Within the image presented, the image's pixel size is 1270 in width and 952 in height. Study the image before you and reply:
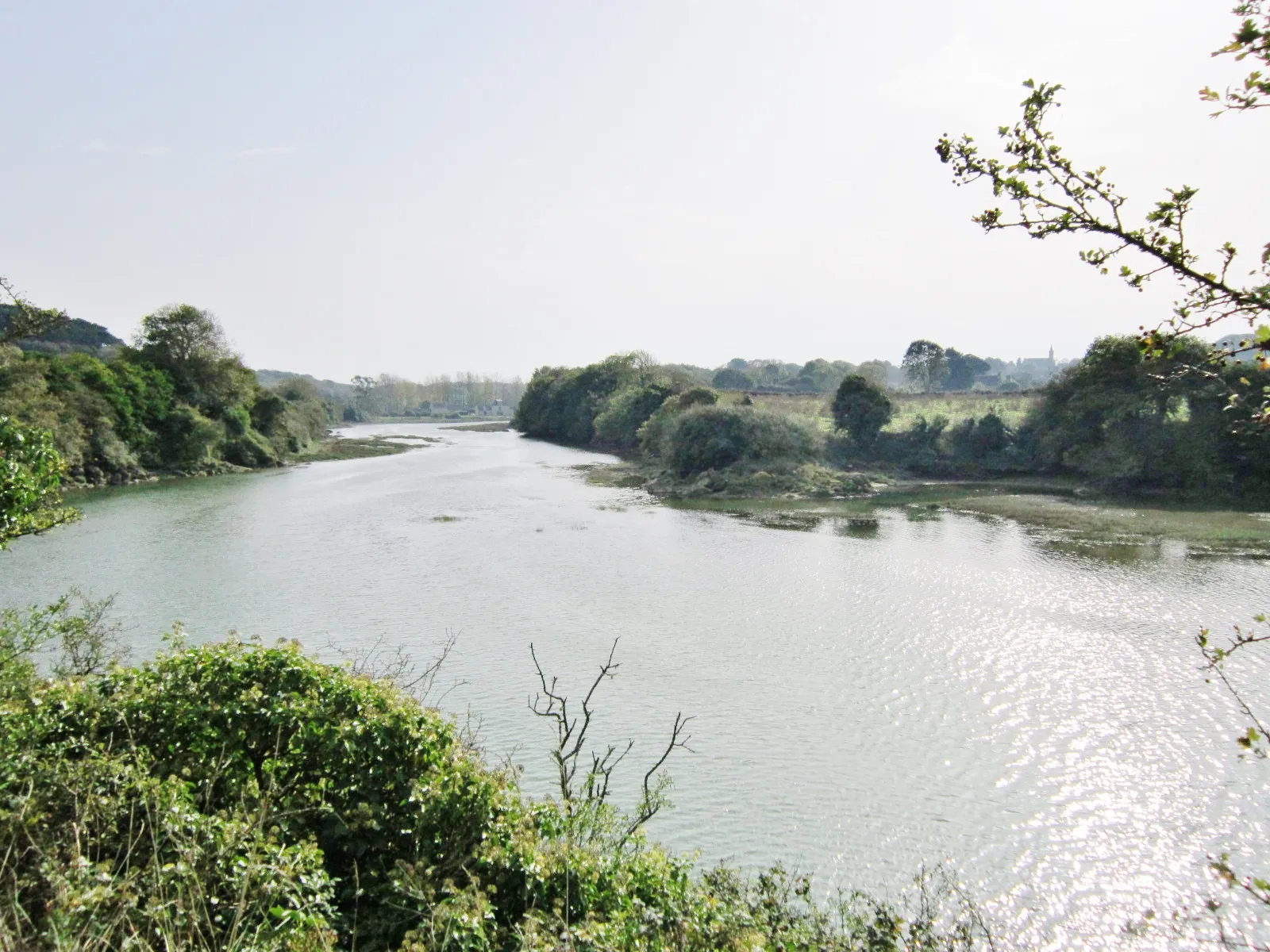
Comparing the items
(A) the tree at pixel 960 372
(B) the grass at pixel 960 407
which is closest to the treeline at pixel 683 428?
(B) the grass at pixel 960 407

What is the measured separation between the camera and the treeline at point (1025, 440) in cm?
3061

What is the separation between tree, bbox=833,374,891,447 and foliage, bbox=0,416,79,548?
37730 mm

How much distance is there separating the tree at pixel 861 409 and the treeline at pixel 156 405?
107ft

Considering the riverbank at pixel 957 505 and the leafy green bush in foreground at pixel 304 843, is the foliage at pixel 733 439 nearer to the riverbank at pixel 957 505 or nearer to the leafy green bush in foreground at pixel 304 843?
the riverbank at pixel 957 505

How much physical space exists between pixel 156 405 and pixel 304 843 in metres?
43.5

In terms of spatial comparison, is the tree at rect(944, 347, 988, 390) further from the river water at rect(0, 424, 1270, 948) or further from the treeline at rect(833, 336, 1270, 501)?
the river water at rect(0, 424, 1270, 948)

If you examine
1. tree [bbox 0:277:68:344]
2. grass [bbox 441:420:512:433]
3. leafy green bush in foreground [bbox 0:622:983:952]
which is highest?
tree [bbox 0:277:68:344]

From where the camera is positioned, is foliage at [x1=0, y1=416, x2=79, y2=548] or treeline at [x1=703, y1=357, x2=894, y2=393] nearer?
foliage at [x1=0, y1=416, x2=79, y2=548]

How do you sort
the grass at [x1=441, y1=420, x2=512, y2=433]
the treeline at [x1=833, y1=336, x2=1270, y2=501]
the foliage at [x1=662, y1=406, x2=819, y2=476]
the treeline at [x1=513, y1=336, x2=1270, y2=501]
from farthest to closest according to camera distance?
1. the grass at [x1=441, y1=420, x2=512, y2=433]
2. the foliage at [x1=662, y1=406, x2=819, y2=476]
3. the treeline at [x1=513, y1=336, x2=1270, y2=501]
4. the treeline at [x1=833, y1=336, x2=1270, y2=501]

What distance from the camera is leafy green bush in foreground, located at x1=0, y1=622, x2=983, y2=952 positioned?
4.49 meters

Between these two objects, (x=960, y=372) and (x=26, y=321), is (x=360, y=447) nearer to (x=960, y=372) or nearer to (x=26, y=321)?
(x=26, y=321)

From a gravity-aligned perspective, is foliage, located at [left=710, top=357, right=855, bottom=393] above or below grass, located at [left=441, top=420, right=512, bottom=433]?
above

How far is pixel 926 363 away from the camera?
235 ft

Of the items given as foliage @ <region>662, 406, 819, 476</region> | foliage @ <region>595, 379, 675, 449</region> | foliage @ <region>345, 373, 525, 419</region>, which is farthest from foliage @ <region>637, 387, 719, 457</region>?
foliage @ <region>345, 373, 525, 419</region>
